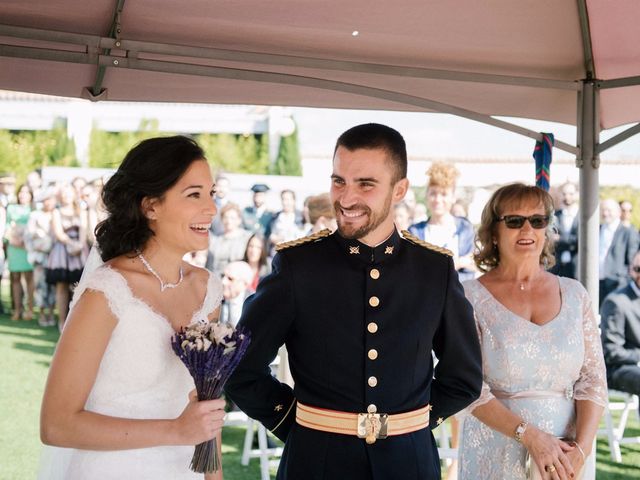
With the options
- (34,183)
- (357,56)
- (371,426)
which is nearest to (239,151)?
(34,183)

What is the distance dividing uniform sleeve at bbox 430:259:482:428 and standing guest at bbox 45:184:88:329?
35.7 ft

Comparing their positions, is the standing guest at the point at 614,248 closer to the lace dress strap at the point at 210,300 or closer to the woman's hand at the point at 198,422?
the lace dress strap at the point at 210,300

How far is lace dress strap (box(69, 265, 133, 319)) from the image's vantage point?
253 centimetres

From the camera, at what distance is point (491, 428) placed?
12.6 feet

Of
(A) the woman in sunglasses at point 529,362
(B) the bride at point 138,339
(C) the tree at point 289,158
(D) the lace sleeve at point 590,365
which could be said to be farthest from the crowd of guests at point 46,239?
(B) the bride at point 138,339

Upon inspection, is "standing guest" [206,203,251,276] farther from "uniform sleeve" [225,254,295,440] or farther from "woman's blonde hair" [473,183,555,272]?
"uniform sleeve" [225,254,295,440]

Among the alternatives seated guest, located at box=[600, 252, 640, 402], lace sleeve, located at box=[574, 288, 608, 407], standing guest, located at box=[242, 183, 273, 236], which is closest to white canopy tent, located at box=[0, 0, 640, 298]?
lace sleeve, located at box=[574, 288, 608, 407]

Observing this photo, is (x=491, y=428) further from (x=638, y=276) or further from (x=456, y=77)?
(x=638, y=276)

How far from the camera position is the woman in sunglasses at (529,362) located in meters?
3.75

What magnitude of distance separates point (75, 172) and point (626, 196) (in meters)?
12.4

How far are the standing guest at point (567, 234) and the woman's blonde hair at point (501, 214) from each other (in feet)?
22.1

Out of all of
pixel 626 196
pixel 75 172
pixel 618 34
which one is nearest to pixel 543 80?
pixel 618 34

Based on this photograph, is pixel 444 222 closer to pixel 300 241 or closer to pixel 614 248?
pixel 614 248

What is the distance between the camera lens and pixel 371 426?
283 cm
